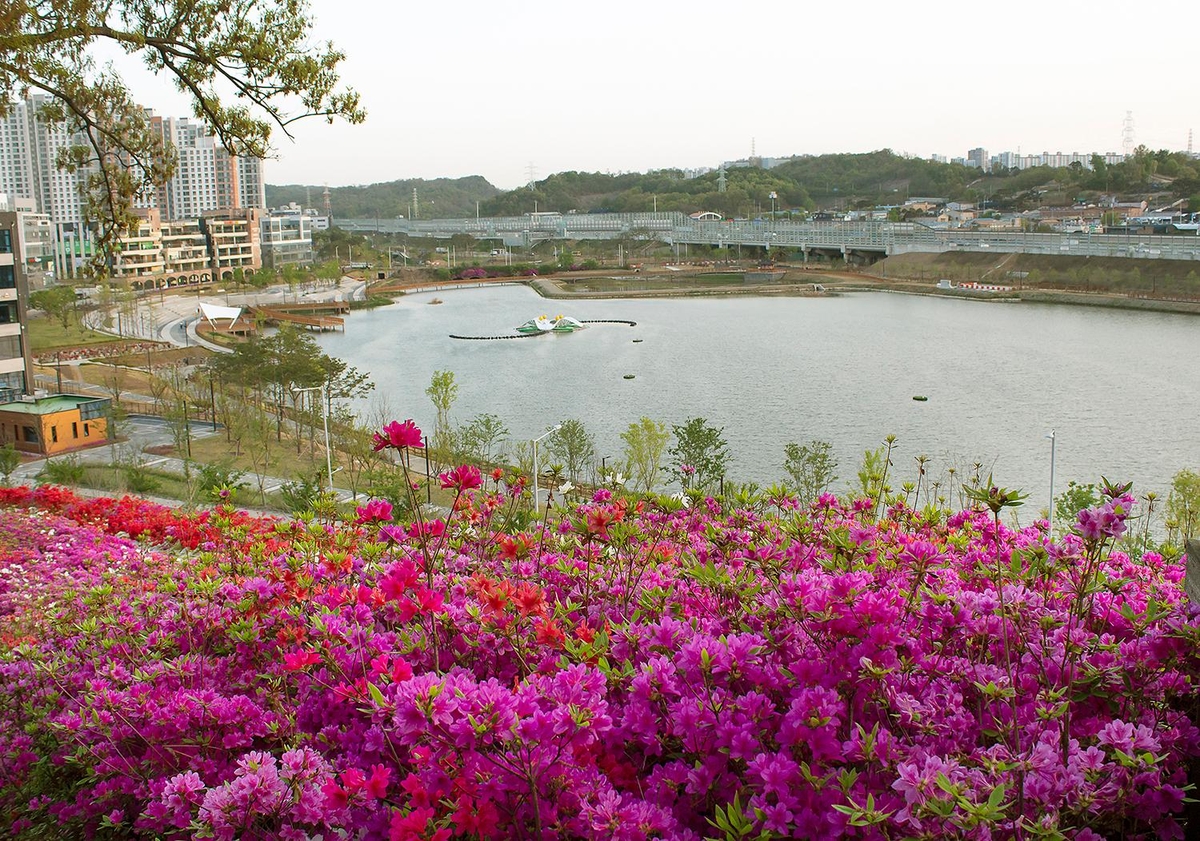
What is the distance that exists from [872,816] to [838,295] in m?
27.1

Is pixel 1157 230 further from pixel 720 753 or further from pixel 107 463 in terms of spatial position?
pixel 720 753

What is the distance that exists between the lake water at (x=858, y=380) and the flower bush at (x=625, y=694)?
6.62 meters

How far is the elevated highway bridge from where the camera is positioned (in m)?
24.9

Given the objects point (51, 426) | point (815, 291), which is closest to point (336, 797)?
point (51, 426)

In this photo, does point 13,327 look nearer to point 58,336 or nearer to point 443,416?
point 443,416

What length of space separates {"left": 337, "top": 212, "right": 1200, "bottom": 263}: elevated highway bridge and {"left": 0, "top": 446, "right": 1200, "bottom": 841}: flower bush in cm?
2522

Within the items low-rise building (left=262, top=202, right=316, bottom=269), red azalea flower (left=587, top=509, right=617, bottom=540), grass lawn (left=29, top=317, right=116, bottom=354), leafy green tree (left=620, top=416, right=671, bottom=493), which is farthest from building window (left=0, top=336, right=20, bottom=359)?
low-rise building (left=262, top=202, right=316, bottom=269)

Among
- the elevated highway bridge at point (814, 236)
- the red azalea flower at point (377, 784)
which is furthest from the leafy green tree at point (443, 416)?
the elevated highway bridge at point (814, 236)

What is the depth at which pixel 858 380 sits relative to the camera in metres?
13.9

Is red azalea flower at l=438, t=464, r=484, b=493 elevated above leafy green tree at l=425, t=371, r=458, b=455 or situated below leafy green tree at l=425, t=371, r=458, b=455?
above

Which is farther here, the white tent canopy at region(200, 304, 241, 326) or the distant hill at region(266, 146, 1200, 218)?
the distant hill at region(266, 146, 1200, 218)

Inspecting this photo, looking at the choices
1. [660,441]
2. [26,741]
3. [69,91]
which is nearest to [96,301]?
[660,441]

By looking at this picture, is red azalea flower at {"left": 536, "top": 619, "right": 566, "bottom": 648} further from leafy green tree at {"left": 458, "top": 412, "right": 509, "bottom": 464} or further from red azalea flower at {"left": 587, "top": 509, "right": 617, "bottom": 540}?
leafy green tree at {"left": 458, "top": 412, "right": 509, "bottom": 464}

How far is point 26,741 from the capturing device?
1.54m
